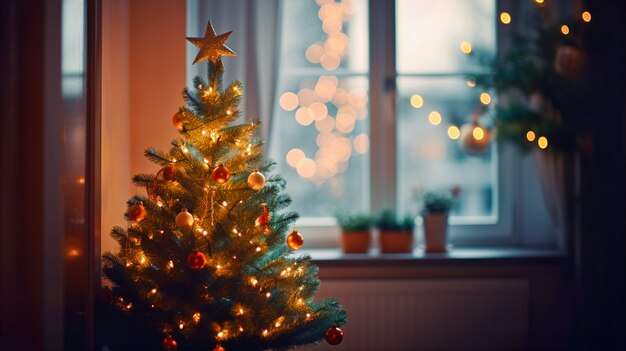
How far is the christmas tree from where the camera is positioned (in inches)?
76.7

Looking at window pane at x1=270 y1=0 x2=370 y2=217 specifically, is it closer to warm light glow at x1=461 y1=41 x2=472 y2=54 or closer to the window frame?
the window frame

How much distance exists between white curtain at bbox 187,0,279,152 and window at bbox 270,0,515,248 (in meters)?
0.19

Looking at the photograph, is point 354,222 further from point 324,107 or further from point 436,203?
point 324,107

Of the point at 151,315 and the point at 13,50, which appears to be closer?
the point at 13,50

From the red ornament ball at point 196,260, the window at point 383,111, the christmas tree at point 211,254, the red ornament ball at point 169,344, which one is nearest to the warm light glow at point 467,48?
the window at point 383,111

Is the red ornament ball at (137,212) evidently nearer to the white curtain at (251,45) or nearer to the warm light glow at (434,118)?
the white curtain at (251,45)

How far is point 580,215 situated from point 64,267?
219cm

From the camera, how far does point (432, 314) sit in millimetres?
2973

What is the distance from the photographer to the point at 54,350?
5.45ft

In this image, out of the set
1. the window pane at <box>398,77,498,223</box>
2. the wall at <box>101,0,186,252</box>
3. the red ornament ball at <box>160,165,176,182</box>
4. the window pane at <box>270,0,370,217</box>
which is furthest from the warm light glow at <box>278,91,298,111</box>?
the red ornament ball at <box>160,165,176,182</box>

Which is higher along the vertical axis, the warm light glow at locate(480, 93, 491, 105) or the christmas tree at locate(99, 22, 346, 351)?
the warm light glow at locate(480, 93, 491, 105)

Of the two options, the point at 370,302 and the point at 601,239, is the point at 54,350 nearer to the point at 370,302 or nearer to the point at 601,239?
the point at 370,302

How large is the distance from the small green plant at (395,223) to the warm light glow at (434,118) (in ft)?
1.76

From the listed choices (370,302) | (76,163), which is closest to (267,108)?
(370,302)
